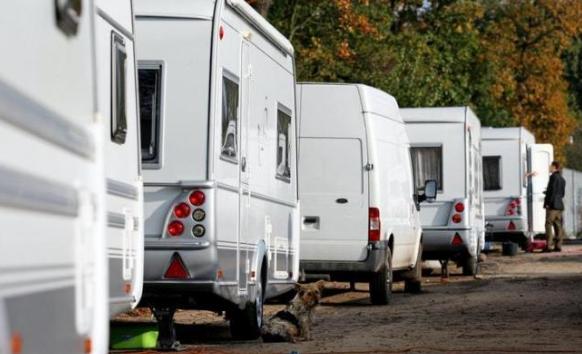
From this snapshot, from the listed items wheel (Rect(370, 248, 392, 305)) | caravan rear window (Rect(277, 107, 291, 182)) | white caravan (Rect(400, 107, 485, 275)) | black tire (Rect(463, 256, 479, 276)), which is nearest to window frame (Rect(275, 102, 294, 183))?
caravan rear window (Rect(277, 107, 291, 182))

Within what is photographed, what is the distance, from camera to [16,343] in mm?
4598

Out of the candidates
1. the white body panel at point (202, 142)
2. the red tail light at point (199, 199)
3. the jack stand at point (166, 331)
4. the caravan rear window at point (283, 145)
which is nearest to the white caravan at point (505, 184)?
the caravan rear window at point (283, 145)

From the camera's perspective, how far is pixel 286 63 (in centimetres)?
1579

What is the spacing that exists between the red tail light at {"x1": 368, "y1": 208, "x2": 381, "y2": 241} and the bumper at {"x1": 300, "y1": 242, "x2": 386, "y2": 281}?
99 mm

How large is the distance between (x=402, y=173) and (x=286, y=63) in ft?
15.5

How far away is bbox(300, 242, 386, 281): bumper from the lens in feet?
60.5

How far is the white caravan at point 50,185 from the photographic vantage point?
180 inches

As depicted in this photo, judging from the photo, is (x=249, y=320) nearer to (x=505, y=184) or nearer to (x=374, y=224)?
(x=374, y=224)

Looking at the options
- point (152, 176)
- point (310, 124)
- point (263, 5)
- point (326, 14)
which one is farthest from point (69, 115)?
point (326, 14)

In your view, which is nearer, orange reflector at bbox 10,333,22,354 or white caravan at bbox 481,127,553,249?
orange reflector at bbox 10,333,22,354

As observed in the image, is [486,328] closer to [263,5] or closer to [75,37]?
[75,37]

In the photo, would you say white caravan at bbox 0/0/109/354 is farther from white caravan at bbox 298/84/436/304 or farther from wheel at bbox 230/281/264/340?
white caravan at bbox 298/84/436/304

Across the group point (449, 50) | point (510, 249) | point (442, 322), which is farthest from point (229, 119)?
point (449, 50)

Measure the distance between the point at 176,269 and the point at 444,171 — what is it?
1313cm
